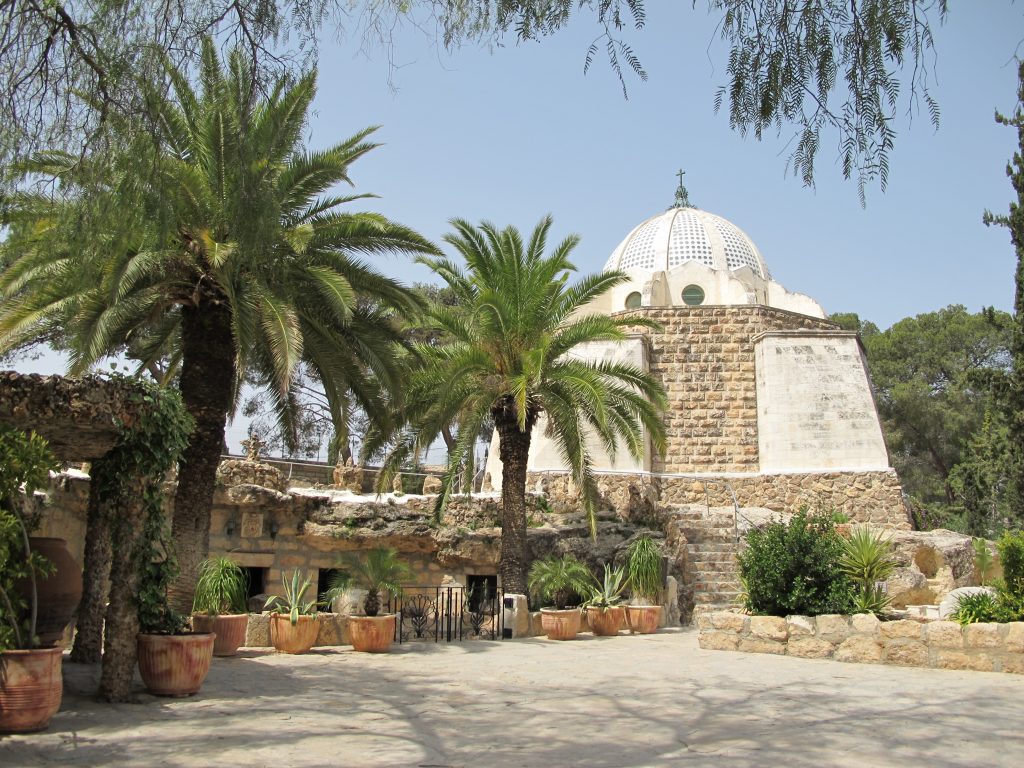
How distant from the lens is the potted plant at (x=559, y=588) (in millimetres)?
12570

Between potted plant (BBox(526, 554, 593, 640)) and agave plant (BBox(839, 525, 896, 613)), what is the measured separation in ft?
13.2

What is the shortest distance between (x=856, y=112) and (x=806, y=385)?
58.0ft

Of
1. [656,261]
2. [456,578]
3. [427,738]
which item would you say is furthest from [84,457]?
[656,261]

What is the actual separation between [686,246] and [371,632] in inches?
774

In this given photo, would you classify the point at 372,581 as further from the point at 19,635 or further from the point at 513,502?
the point at 19,635

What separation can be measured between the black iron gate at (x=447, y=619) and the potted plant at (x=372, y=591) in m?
0.28

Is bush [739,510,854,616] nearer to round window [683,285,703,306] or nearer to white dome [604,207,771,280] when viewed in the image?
round window [683,285,703,306]

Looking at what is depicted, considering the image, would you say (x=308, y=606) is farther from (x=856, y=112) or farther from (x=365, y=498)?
(x=856, y=112)

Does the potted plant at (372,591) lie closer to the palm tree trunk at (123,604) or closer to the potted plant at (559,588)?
the potted plant at (559,588)

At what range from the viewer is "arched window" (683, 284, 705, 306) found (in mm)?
25172

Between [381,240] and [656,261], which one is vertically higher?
[656,261]

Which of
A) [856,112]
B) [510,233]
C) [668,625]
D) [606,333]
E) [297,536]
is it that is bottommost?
[668,625]

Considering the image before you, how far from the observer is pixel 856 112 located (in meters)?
4.66

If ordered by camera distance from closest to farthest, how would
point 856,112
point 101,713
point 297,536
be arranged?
point 856,112
point 101,713
point 297,536
